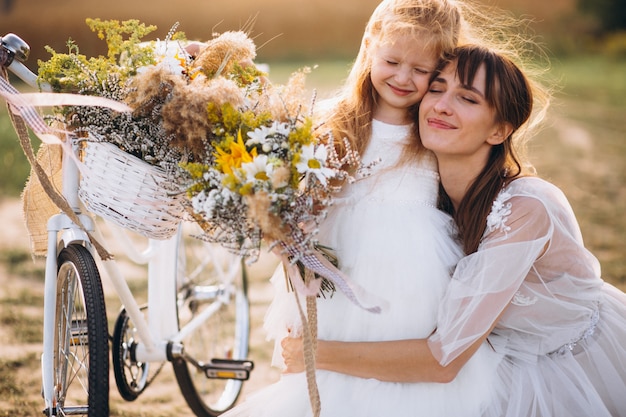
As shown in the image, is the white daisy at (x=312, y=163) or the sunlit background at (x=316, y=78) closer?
the white daisy at (x=312, y=163)

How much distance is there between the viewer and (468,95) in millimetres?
2668

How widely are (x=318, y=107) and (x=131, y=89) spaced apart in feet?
3.07

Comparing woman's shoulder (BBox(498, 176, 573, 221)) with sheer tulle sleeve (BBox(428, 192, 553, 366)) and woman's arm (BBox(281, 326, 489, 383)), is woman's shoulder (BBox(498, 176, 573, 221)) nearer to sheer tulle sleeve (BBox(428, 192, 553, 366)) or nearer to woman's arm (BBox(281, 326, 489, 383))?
sheer tulle sleeve (BBox(428, 192, 553, 366))

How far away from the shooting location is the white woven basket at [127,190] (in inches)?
89.1

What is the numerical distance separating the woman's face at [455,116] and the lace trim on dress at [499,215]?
0.77 ft

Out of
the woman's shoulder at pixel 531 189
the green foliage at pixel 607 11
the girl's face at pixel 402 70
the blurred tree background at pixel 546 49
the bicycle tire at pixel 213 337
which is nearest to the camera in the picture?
the woman's shoulder at pixel 531 189

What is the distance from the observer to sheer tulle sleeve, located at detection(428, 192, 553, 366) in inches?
98.3

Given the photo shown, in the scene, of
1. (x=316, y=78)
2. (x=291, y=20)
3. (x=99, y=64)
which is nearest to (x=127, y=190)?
(x=99, y=64)

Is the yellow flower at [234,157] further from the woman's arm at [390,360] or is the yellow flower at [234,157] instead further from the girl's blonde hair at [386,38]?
the woman's arm at [390,360]

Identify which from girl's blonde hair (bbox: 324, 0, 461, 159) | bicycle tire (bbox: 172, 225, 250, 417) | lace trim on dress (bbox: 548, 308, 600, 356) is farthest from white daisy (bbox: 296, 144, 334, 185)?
bicycle tire (bbox: 172, 225, 250, 417)

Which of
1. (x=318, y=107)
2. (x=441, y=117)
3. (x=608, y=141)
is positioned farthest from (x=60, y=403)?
(x=608, y=141)

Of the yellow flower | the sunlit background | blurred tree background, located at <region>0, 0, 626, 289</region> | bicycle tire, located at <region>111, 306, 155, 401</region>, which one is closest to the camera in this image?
the yellow flower

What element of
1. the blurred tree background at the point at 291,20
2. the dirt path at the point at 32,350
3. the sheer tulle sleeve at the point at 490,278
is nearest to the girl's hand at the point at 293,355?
the sheer tulle sleeve at the point at 490,278

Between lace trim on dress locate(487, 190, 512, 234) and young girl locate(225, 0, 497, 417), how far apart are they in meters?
0.17
